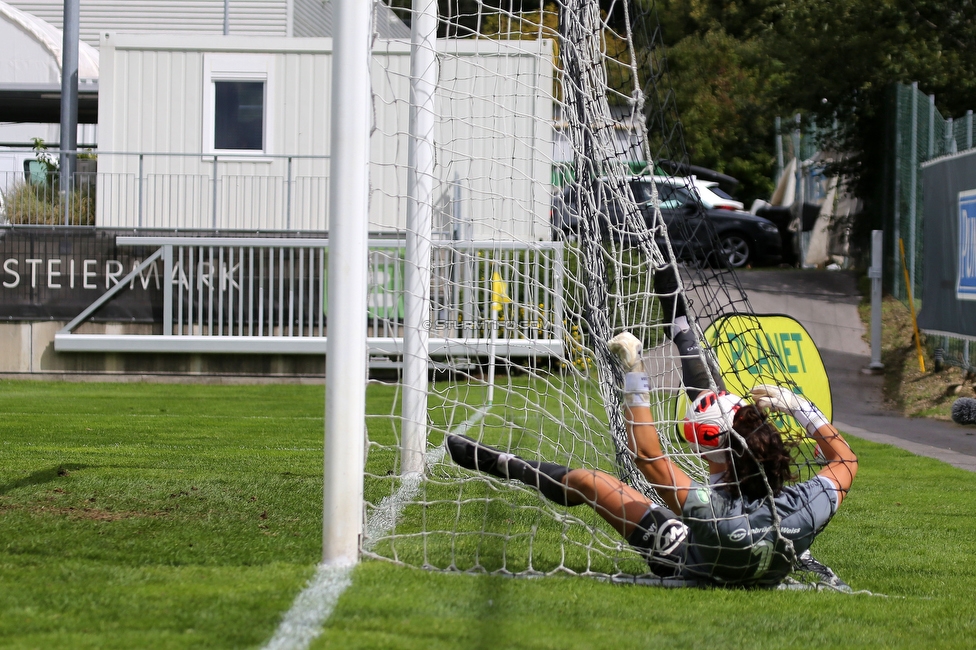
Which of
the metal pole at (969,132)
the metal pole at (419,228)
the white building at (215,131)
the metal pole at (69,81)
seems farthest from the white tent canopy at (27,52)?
the metal pole at (419,228)

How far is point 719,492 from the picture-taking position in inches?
174

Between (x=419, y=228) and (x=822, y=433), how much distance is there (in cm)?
289

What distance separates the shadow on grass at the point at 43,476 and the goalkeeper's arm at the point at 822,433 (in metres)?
4.17

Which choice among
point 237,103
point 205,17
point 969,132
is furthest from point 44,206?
point 969,132

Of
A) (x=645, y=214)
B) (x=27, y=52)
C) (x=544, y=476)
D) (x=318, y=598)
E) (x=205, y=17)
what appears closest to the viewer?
(x=318, y=598)

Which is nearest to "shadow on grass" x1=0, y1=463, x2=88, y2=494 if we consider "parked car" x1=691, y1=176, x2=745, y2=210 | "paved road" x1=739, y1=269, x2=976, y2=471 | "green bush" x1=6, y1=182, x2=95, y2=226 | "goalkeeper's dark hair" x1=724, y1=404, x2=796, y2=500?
"goalkeeper's dark hair" x1=724, y1=404, x2=796, y2=500

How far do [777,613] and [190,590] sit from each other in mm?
2234

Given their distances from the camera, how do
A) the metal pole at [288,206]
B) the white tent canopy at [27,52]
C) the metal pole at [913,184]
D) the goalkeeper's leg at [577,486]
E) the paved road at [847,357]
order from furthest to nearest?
the white tent canopy at [27,52] < the metal pole at [288,206] < the metal pole at [913,184] < the paved road at [847,357] < the goalkeeper's leg at [577,486]

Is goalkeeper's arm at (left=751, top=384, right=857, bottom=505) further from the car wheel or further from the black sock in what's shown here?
the car wheel

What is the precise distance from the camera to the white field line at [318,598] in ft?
10.7

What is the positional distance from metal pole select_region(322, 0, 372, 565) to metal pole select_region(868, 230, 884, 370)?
11748 mm

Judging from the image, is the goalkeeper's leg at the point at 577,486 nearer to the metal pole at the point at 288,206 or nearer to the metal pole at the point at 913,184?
the metal pole at the point at 913,184

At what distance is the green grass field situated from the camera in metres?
3.45

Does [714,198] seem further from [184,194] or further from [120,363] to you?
[120,363]
